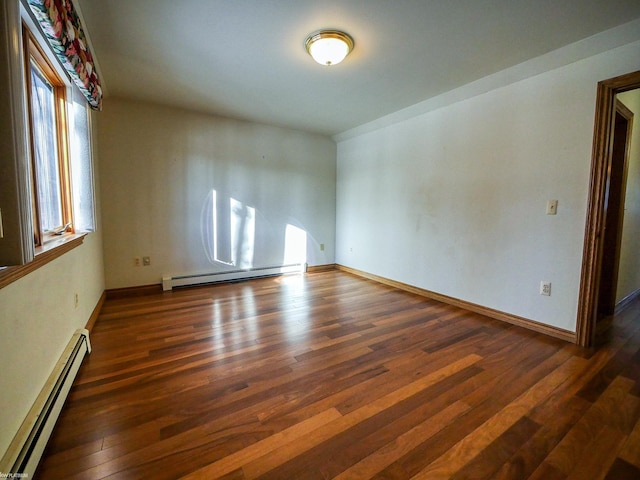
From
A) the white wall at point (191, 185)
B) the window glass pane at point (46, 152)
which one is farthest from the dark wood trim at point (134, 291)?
the window glass pane at point (46, 152)

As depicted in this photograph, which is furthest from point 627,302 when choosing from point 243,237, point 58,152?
point 58,152

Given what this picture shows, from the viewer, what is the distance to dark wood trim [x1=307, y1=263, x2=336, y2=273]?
4.77 m

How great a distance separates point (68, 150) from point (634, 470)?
377cm

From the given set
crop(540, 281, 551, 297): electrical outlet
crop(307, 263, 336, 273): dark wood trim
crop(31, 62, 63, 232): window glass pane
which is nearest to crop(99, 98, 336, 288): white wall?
crop(307, 263, 336, 273): dark wood trim

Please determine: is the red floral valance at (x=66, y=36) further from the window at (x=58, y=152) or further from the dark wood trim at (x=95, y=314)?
the dark wood trim at (x=95, y=314)

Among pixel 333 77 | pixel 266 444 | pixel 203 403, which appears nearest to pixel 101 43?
pixel 333 77

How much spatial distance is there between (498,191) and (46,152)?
3.67 meters

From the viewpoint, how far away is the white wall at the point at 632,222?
2764 mm

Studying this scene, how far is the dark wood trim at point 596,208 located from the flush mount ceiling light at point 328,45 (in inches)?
75.7

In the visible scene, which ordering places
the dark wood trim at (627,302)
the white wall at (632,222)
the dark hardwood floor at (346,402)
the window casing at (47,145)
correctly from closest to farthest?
1. the dark hardwood floor at (346,402)
2. the window casing at (47,145)
3. the white wall at (632,222)
4. the dark wood trim at (627,302)

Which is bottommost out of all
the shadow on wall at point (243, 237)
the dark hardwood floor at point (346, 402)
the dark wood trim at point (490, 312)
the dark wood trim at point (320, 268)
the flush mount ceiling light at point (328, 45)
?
the dark hardwood floor at point (346, 402)

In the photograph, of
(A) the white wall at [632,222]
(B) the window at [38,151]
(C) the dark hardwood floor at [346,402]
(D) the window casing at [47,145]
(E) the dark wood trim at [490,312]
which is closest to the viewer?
(B) the window at [38,151]

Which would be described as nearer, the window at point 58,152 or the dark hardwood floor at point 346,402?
the dark hardwood floor at point 346,402

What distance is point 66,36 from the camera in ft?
4.82
